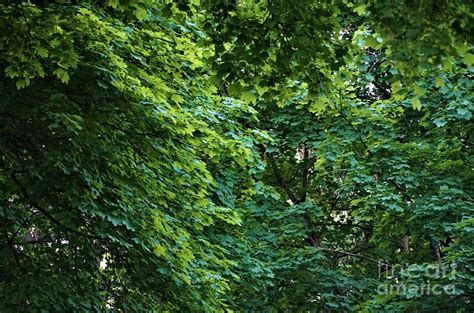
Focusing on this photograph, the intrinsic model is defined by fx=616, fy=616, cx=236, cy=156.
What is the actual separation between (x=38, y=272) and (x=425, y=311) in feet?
17.8

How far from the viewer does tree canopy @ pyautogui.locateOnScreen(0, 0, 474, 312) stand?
493cm

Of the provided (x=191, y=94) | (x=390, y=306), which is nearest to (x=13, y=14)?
(x=191, y=94)

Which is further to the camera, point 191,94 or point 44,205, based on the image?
point 191,94

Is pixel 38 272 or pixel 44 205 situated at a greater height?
pixel 44 205

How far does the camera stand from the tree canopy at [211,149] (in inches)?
194

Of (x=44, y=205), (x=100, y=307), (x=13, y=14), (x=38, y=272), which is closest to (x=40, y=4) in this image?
(x=13, y=14)

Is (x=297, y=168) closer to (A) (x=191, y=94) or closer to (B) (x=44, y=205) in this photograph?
(A) (x=191, y=94)

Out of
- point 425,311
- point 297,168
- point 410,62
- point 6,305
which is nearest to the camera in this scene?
point 410,62

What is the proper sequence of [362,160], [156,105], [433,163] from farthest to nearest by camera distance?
1. [362,160]
2. [433,163]
3. [156,105]

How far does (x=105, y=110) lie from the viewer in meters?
6.82

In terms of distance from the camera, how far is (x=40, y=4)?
6336mm

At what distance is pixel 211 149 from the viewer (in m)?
8.88

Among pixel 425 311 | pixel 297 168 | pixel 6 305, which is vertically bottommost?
pixel 6 305

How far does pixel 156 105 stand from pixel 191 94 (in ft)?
6.46
